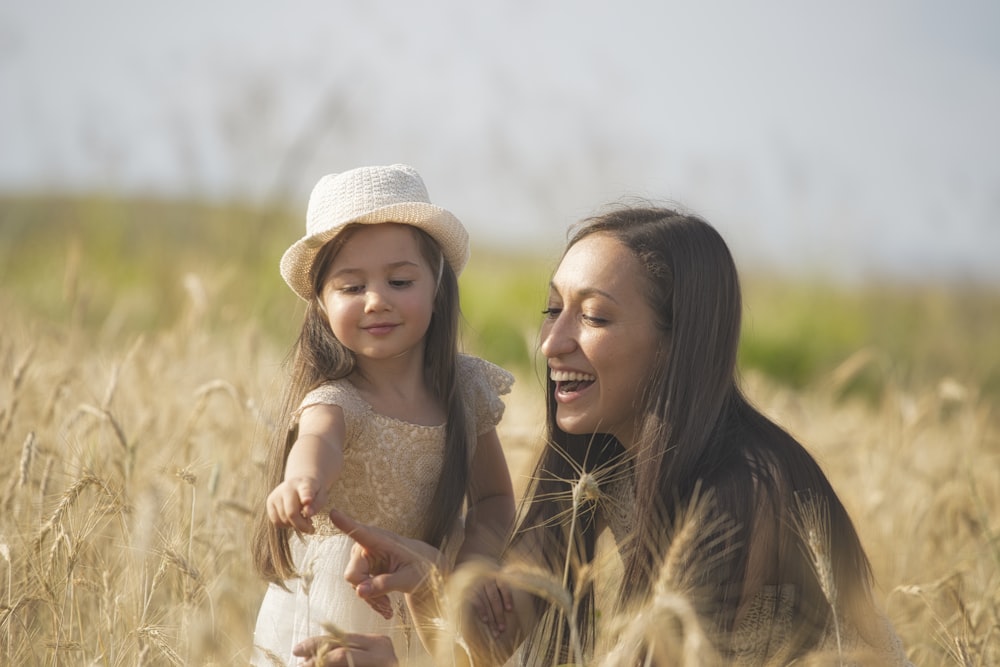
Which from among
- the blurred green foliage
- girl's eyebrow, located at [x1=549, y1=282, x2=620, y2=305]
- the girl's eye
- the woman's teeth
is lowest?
the blurred green foliage

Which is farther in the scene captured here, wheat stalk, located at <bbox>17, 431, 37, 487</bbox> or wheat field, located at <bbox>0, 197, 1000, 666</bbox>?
wheat stalk, located at <bbox>17, 431, 37, 487</bbox>

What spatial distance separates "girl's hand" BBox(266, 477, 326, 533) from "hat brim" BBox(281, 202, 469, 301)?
74cm

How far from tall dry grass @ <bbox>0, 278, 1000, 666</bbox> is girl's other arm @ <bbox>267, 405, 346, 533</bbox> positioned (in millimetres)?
240

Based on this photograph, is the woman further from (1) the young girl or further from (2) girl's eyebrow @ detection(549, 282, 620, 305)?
(1) the young girl

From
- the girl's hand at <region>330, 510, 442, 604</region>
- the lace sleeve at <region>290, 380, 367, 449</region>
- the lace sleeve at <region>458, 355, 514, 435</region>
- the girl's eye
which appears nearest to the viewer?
the girl's hand at <region>330, 510, 442, 604</region>

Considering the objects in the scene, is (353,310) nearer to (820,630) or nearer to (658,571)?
(658,571)

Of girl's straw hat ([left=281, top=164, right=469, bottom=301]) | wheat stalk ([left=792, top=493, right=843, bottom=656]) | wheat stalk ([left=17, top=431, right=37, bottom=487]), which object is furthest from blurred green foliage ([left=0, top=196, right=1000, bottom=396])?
wheat stalk ([left=792, top=493, right=843, bottom=656])

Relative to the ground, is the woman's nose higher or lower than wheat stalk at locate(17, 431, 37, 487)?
higher

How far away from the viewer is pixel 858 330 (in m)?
11.3

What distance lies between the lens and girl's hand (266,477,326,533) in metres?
2.17

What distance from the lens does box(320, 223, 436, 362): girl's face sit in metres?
2.72

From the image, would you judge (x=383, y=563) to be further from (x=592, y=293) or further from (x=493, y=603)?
(x=592, y=293)

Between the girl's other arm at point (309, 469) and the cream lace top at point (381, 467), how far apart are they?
0.28ft

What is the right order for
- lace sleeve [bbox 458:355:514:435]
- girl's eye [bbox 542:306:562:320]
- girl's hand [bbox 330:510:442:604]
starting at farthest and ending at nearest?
lace sleeve [bbox 458:355:514:435]
girl's eye [bbox 542:306:562:320]
girl's hand [bbox 330:510:442:604]
